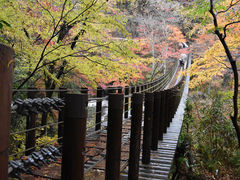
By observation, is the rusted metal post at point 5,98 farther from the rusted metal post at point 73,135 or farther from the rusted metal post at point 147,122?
the rusted metal post at point 147,122

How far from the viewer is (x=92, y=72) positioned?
5.47 m

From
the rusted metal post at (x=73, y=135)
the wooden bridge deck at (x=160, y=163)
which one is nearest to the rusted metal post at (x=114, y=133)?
the rusted metal post at (x=73, y=135)

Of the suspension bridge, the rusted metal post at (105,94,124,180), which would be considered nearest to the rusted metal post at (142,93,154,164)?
the suspension bridge

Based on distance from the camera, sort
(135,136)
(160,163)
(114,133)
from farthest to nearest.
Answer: (160,163) → (135,136) → (114,133)

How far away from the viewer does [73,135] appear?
142 centimetres

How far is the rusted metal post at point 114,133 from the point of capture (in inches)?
82.4

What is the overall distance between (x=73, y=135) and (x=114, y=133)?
738 mm

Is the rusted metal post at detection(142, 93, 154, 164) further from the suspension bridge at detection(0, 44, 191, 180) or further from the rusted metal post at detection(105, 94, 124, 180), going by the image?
the rusted metal post at detection(105, 94, 124, 180)

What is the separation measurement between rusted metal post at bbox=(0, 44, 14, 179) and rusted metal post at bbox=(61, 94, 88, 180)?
590mm

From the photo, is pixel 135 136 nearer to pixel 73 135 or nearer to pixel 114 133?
pixel 114 133

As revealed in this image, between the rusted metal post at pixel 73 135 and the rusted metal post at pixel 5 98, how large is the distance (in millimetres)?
590

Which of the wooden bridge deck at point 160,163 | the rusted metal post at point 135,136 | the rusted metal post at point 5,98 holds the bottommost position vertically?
the wooden bridge deck at point 160,163

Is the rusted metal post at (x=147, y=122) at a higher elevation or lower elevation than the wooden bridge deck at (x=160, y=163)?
higher

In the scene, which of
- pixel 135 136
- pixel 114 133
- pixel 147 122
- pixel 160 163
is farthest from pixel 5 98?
pixel 160 163
